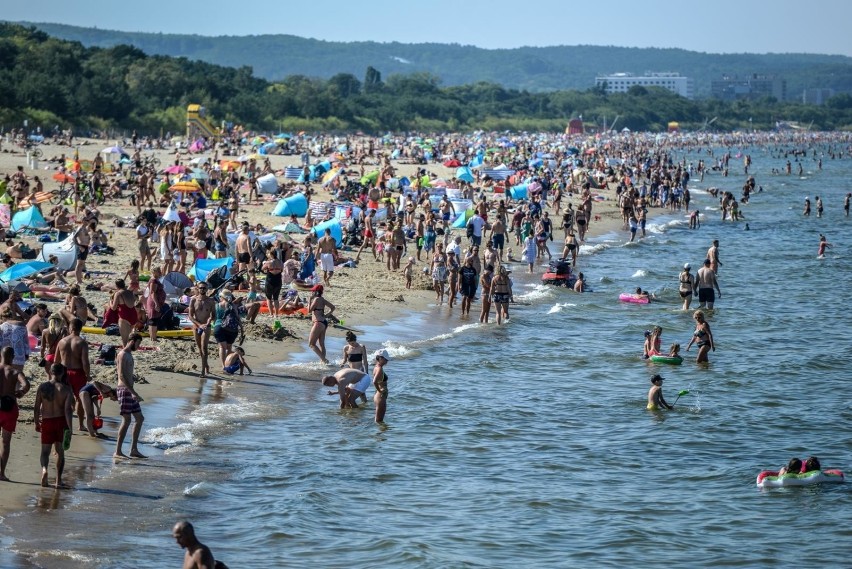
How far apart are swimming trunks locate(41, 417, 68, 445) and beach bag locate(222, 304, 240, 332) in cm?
502

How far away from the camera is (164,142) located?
213 feet

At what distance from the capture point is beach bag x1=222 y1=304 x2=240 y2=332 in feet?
51.6

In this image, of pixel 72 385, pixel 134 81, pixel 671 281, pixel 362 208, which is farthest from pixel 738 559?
pixel 134 81

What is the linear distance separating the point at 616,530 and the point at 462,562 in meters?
1.90

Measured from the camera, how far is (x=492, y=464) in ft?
44.9

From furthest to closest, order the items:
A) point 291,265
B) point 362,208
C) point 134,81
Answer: point 134,81
point 362,208
point 291,265

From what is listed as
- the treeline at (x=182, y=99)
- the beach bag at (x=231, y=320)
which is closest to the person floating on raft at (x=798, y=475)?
the beach bag at (x=231, y=320)

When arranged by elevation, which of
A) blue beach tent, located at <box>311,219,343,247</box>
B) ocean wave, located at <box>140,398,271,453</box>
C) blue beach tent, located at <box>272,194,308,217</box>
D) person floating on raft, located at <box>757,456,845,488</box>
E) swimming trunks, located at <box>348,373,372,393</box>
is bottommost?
person floating on raft, located at <box>757,456,845,488</box>

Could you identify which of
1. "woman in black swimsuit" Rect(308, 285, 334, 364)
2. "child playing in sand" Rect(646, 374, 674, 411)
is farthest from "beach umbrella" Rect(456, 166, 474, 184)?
"child playing in sand" Rect(646, 374, 674, 411)

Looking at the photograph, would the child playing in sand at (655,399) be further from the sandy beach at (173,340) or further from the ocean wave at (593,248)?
the ocean wave at (593,248)

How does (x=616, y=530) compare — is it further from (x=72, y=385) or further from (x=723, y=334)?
(x=723, y=334)

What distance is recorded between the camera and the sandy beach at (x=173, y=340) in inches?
465

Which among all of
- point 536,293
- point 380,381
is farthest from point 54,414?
point 536,293

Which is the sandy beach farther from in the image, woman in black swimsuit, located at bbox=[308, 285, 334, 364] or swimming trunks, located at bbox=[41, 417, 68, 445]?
woman in black swimsuit, located at bbox=[308, 285, 334, 364]
